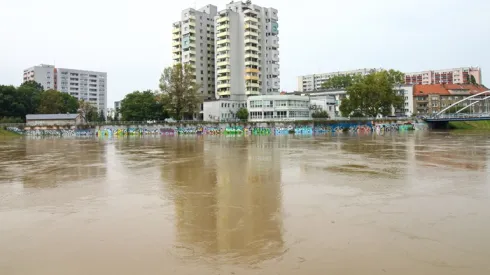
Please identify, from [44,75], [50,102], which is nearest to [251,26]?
[50,102]

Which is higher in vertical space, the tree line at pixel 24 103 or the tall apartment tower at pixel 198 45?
the tall apartment tower at pixel 198 45

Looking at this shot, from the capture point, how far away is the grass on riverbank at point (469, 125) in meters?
99.1

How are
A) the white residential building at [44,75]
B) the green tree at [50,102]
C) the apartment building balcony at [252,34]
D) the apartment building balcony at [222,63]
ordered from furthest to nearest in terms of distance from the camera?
the white residential building at [44,75] → the apartment building balcony at [222,63] → the apartment building balcony at [252,34] → the green tree at [50,102]

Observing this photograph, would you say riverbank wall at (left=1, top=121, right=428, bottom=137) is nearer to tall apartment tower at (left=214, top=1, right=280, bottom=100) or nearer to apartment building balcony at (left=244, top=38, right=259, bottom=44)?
tall apartment tower at (left=214, top=1, right=280, bottom=100)

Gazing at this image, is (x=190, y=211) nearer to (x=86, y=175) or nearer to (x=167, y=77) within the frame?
(x=86, y=175)

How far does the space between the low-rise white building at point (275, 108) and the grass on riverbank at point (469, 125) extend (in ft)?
131

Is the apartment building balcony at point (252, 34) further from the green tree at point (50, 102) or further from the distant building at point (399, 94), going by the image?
the green tree at point (50, 102)

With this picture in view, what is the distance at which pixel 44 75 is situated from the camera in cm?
19238

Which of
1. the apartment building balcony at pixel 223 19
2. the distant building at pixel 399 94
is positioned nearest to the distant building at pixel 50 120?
the apartment building balcony at pixel 223 19

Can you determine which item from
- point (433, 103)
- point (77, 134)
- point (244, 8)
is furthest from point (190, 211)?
point (433, 103)

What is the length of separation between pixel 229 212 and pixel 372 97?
91.1 meters

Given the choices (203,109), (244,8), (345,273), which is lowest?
(345,273)

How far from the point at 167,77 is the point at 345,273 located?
8876cm

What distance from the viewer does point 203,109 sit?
4493 inches
